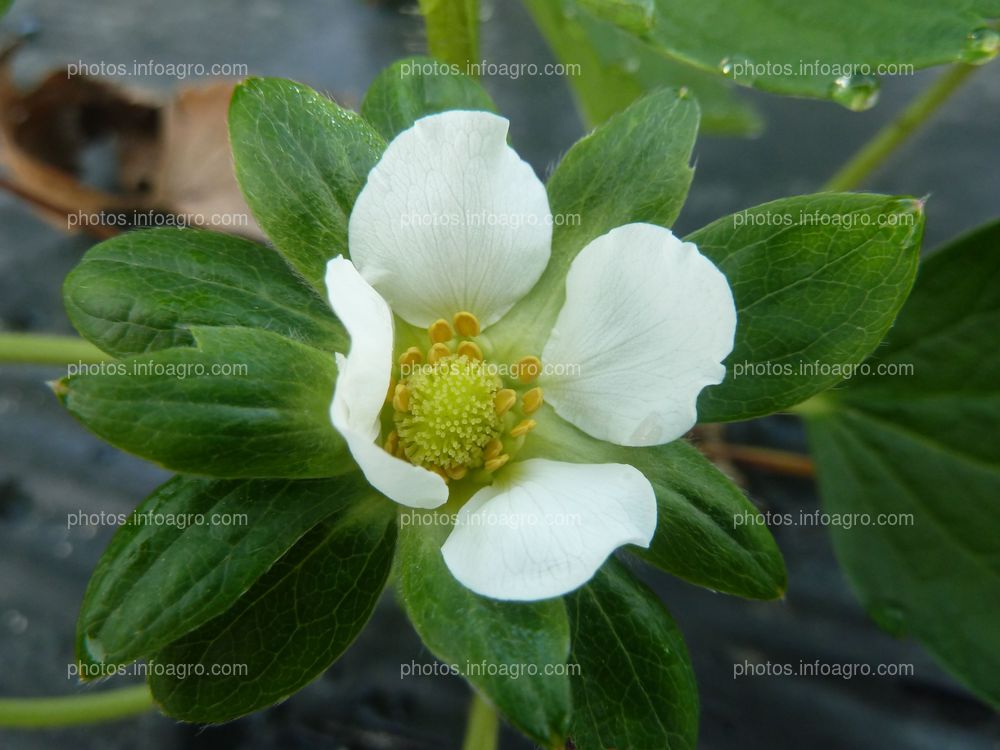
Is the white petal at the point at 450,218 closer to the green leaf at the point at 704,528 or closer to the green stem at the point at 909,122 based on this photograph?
the green leaf at the point at 704,528

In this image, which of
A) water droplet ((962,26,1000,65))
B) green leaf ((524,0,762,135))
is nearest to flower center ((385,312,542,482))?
water droplet ((962,26,1000,65))

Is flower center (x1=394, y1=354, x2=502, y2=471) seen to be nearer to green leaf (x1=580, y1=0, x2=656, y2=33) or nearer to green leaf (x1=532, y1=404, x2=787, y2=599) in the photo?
green leaf (x1=532, y1=404, x2=787, y2=599)

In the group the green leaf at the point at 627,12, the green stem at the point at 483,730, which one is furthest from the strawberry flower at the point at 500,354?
the green stem at the point at 483,730

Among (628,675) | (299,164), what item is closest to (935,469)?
(628,675)

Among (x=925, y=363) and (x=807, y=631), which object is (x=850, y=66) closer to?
(x=925, y=363)

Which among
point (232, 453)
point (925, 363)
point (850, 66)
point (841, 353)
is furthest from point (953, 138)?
point (232, 453)

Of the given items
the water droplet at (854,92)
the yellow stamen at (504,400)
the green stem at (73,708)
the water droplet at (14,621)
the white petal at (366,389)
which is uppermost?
the water droplet at (854,92)

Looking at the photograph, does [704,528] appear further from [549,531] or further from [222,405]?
[222,405]
